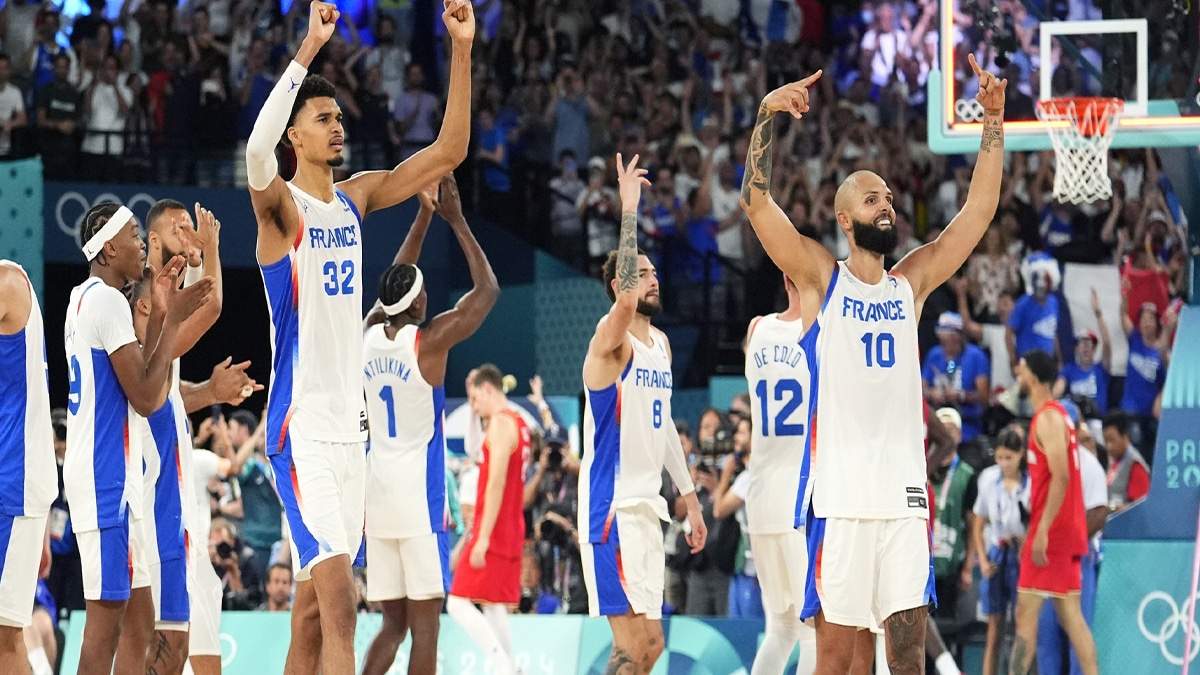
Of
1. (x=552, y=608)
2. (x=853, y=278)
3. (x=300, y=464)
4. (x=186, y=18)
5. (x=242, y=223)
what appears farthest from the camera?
(x=186, y=18)

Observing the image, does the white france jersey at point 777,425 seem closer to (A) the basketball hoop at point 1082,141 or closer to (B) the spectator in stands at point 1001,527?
(A) the basketball hoop at point 1082,141

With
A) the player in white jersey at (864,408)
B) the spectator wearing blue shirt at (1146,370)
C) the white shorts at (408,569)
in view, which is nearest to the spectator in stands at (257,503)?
the white shorts at (408,569)

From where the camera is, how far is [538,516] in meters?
14.3

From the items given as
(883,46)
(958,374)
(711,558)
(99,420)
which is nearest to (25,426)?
(99,420)

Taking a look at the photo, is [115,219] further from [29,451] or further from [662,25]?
[662,25]

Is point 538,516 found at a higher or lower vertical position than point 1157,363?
lower

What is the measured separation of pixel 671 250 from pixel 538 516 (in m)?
5.36

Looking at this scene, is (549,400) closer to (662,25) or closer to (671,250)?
(671,250)

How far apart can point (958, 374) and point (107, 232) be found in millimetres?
9683

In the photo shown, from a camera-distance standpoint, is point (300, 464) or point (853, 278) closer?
point (300, 464)

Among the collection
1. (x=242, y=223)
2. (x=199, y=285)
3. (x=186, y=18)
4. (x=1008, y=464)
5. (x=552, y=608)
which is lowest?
(x=552, y=608)

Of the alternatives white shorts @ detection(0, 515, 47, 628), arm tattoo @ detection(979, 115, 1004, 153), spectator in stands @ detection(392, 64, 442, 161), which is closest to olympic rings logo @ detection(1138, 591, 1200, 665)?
arm tattoo @ detection(979, 115, 1004, 153)

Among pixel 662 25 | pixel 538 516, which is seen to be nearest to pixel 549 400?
pixel 538 516

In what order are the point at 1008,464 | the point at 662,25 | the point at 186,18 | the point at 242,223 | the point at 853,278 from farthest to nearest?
the point at 662,25 < the point at 186,18 < the point at 242,223 < the point at 1008,464 < the point at 853,278
